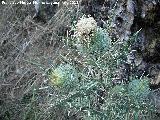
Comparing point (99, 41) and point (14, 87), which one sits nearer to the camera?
point (99, 41)

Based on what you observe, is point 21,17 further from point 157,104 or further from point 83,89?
point 83,89

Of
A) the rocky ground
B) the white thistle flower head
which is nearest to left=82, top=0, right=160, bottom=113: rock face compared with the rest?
the rocky ground

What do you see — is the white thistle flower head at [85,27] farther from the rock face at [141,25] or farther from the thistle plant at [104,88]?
the rock face at [141,25]

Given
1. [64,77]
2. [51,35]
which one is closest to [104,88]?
[64,77]

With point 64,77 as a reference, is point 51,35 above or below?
below

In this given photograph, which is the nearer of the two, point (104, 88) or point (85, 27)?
point (85, 27)

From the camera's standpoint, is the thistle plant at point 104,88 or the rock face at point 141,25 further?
the rock face at point 141,25

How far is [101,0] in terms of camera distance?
2742 millimetres

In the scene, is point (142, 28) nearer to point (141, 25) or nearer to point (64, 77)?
point (141, 25)

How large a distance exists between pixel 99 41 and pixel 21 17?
1.59 meters

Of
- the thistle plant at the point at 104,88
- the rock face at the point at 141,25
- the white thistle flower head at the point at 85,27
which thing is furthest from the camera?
the rock face at the point at 141,25

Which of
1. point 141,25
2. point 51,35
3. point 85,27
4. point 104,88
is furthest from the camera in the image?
point 51,35

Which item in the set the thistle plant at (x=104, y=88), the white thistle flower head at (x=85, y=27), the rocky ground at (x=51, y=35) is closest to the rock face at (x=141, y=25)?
the rocky ground at (x=51, y=35)

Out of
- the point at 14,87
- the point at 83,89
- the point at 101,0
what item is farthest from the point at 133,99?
the point at 14,87
